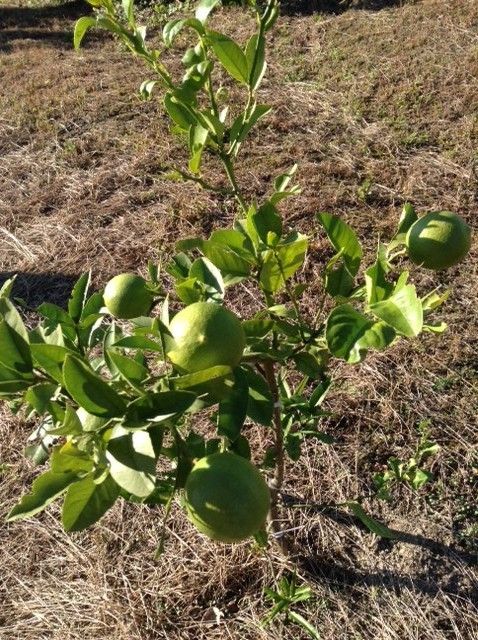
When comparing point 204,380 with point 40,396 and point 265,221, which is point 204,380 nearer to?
point 40,396

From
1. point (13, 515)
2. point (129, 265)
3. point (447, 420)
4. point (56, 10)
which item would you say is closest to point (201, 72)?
point (13, 515)

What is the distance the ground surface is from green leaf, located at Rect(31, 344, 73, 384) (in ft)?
3.62

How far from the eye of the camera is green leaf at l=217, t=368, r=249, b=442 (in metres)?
1.00

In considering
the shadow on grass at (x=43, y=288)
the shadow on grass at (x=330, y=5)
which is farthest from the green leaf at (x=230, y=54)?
the shadow on grass at (x=330, y=5)

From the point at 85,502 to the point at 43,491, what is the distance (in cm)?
7

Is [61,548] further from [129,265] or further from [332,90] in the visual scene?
[332,90]

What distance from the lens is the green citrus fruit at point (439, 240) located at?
101 cm

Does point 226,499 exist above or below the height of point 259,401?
above

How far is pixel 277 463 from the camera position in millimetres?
1528

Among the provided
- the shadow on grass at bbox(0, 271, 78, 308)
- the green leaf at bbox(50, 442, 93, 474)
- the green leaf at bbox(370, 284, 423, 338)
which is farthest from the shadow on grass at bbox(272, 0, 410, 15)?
the green leaf at bbox(50, 442, 93, 474)

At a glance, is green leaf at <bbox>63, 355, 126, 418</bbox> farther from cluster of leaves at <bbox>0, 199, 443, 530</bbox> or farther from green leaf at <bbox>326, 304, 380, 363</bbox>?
green leaf at <bbox>326, 304, 380, 363</bbox>

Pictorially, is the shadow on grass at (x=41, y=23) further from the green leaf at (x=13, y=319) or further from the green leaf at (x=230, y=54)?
the green leaf at (x=13, y=319)

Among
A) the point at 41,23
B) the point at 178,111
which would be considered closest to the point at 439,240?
the point at 178,111

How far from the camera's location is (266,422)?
3.68 ft
